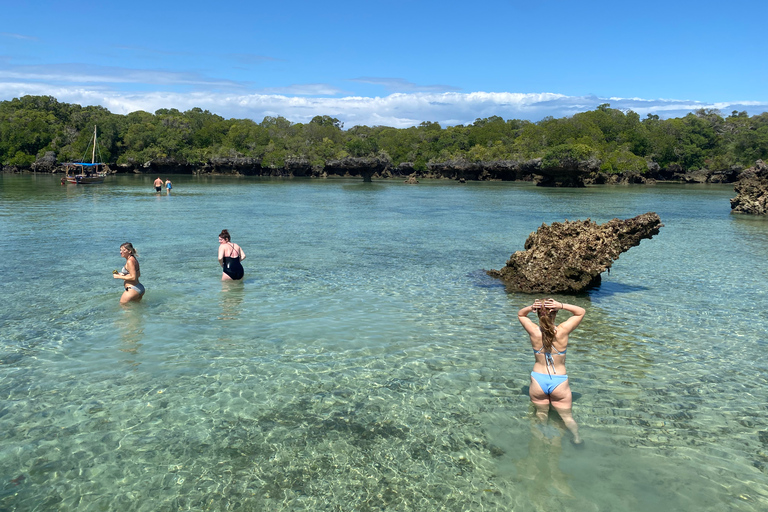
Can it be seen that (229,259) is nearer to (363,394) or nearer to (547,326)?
(363,394)

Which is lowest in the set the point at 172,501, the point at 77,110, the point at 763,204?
the point at 172,501

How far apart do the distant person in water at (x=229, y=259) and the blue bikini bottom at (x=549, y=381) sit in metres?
8.82

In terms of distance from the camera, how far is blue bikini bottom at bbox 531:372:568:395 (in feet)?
21.2

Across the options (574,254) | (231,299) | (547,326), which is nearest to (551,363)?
(547,326)

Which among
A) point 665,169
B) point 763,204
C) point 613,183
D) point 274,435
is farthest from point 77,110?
point 274,435

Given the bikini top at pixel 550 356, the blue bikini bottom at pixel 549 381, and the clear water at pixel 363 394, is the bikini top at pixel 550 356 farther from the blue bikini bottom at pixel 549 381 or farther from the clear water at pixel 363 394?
the clear water at pixel 363 394

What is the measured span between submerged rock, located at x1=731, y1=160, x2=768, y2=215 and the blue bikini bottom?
3823 cm

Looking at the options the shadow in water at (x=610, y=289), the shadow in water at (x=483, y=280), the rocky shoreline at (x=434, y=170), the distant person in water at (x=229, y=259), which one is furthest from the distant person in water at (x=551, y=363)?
the rocky shoreline at (x=434, y=170)

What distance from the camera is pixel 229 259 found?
13555mm

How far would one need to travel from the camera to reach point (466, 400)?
7086mm

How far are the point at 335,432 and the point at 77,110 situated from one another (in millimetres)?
162186

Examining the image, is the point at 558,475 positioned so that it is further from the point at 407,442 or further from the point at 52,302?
the point at 52,302

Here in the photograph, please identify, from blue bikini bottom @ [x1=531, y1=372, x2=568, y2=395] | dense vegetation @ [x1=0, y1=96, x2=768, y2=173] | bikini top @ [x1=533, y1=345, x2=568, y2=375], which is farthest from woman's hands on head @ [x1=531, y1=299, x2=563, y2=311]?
dense vegetation @ [x1=0, y1=96, x2=768, y2=173]

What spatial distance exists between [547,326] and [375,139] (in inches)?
4442
